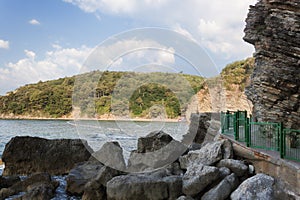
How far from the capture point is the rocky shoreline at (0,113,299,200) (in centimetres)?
739

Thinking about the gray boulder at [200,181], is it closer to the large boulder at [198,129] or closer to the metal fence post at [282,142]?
the metal fence post at [282,142]

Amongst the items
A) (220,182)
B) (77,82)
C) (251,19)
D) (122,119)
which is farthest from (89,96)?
(220,182)

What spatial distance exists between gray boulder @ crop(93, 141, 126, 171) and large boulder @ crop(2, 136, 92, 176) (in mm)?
1715

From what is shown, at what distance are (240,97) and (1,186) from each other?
39.6 metres

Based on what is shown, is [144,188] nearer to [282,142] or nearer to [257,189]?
[257,189]

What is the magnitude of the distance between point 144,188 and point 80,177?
3420 millimetres

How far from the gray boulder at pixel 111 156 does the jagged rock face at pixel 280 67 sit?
18.2 feet

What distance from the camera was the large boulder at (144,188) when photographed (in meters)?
7.85

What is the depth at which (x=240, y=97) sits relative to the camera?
4516 centimetres

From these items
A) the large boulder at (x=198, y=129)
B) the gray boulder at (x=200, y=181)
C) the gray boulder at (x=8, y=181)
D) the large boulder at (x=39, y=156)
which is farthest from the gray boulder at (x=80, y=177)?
the large boulder at (x=198, y=129)

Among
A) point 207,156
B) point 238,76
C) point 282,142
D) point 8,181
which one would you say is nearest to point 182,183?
point 207,156

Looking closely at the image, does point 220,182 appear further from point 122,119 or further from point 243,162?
point 122,119

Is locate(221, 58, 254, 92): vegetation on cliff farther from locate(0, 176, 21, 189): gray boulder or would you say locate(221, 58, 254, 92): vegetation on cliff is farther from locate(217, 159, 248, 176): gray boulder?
locate(0, 176, 21, 189): gray boulder

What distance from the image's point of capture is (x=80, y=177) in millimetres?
10367
